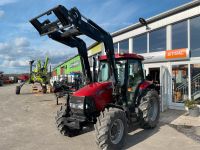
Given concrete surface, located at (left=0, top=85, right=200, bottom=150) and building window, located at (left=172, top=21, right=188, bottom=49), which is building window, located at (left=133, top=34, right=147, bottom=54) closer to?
building window, located at (left=172, top=21, right=188, bottom=49)

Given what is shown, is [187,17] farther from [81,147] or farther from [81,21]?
[81,147]

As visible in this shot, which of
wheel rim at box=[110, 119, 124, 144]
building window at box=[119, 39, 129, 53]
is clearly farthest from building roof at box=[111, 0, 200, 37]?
wheel rim at box=[110, 119, 124, 144]

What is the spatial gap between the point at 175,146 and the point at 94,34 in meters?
3.44

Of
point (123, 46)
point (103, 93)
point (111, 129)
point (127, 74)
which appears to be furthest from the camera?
point (123, 46)

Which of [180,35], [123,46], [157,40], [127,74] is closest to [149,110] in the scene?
[127,74]

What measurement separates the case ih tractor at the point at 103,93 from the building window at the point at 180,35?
13.5 feet

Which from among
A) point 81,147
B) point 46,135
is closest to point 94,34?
point 81,147

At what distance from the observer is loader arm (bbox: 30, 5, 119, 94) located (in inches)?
222

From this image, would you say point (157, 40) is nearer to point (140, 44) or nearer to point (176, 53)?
point (140, 44)

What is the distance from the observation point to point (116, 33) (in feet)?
52.7

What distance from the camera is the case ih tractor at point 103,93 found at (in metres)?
5.73

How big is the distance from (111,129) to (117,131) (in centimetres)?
32

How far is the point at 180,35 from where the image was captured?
11320mm

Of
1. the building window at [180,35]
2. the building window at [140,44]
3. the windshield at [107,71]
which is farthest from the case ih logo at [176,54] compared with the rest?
the windshield at [107,71]
